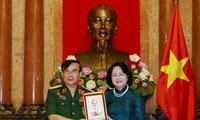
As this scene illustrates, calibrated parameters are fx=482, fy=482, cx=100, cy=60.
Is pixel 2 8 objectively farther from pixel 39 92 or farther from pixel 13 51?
pixel 39 92

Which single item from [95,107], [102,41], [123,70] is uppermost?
[102,41]

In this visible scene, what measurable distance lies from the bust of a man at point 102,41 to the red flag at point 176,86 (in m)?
1.05

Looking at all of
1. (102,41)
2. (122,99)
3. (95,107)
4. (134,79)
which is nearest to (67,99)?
(95,107)

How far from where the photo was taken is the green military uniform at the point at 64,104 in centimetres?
453

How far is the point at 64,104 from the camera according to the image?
14.9 feet

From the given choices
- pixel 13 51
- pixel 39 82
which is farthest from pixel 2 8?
pixel 39 82

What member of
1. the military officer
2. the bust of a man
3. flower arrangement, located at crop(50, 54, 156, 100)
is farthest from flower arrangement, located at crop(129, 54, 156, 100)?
the military officer

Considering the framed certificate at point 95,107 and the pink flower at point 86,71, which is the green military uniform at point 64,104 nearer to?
the framed certificate at point 95,107

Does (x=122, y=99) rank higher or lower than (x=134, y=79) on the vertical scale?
lower

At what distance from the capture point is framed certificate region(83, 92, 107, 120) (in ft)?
13.8

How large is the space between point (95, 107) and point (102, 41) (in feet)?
8.05

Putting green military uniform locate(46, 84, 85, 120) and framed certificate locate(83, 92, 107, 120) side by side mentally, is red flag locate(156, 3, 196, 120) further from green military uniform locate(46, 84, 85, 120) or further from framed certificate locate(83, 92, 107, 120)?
framed certificate locate(83, 92, 107, 120)

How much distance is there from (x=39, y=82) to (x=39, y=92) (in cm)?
15

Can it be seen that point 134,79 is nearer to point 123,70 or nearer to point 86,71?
point 86,71
